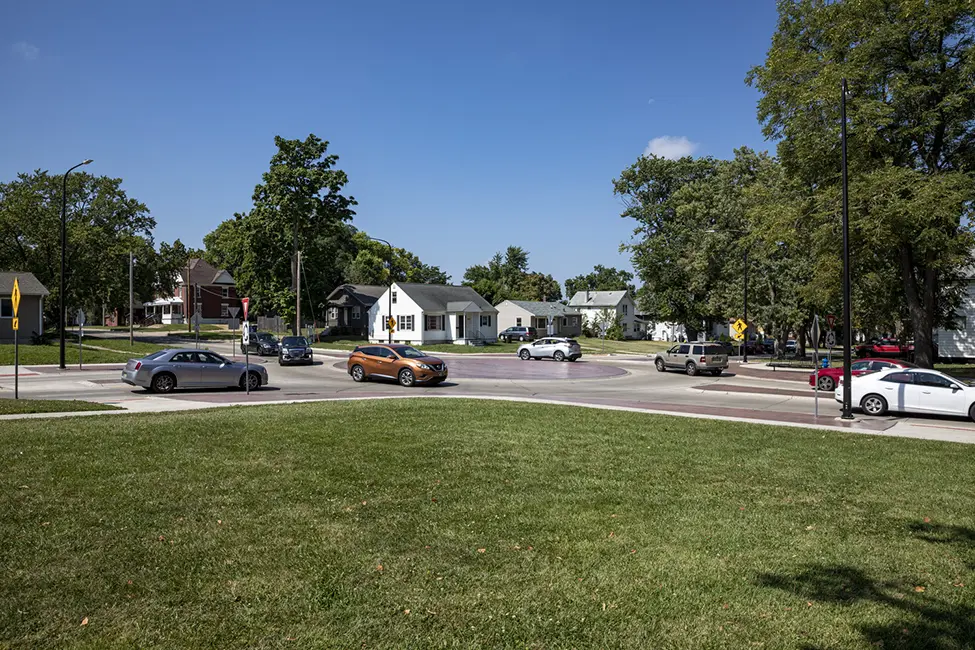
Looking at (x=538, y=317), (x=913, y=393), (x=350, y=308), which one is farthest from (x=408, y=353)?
(x=538, y=317)

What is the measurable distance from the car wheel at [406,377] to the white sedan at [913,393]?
14.5 m

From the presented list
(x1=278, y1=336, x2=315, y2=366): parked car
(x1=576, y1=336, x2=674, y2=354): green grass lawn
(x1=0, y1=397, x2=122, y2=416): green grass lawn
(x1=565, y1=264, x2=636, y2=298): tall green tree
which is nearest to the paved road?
(x1=278, y1=336, x2=315, y2=366): parked car

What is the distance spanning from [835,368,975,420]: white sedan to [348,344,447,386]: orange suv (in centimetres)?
1398

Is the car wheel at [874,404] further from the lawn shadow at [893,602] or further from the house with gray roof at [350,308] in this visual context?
the house with gray roof at [350,308]

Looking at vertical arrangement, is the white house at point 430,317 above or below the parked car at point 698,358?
above

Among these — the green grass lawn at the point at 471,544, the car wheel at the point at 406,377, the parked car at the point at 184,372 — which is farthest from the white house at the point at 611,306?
the green grass lawn at the point at 471,544

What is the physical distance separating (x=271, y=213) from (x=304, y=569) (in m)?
58.8

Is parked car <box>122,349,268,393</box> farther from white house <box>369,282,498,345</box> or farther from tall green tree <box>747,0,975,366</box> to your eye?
white house <box>369,282,498,345</box>

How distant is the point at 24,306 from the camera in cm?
4562

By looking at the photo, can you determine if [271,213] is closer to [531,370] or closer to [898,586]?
[531,370]

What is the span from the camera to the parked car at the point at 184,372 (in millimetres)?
21516

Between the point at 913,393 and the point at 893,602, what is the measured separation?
1530 cm

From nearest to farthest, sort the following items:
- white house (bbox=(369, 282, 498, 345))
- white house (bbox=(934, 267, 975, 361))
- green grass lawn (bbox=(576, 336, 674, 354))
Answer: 1. white house (bbox=(934, 267, 975, 361))
2. white house (bbox=(369, 282, 498, 345))
3. green grass lawn (bbox=(576, 336, 674, 354))

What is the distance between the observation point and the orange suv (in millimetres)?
25969
